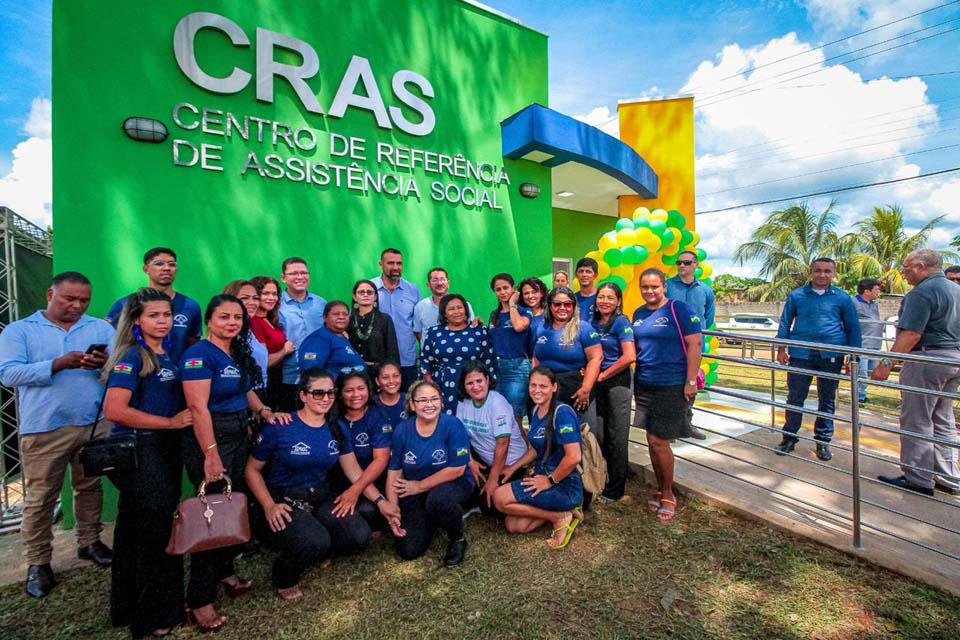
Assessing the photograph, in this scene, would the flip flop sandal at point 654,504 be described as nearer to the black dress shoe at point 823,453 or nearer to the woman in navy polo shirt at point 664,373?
the woman in navy polo shirt at point 664,373

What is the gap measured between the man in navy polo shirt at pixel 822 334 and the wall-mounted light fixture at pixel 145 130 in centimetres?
566

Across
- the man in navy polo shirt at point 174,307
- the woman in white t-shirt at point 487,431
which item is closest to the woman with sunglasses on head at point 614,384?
the woman in white t-shirt at point 487,431

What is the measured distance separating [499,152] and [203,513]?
4.86m

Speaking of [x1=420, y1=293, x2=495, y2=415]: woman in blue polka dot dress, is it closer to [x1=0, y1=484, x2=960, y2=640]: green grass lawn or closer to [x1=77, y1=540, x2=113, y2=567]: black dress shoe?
[x1=0, y1=484, x2=960, y2=640]: green grass lawn

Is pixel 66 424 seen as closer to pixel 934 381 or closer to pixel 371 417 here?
pixel 371 417

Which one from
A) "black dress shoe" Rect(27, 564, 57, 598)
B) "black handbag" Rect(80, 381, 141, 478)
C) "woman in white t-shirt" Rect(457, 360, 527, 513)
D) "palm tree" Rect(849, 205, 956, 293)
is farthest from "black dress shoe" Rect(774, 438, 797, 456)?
"palm tree" Rect(849, 205, 956, 293)

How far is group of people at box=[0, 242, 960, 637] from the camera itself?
231 cm

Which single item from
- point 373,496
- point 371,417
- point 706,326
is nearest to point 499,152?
point 706,326

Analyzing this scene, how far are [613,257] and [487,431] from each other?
3572 mm

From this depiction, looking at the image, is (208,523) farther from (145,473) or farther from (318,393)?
(318,393)

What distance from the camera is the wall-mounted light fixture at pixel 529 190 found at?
577 cm

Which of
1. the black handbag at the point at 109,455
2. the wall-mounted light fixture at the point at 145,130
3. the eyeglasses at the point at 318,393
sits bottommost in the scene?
the black handbag at the point at 109,455

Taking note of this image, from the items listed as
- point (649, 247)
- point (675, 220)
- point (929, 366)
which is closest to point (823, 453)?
point (929, 366)

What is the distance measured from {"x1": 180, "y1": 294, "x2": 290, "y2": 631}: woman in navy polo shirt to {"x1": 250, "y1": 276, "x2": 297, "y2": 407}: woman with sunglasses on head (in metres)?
0.59
